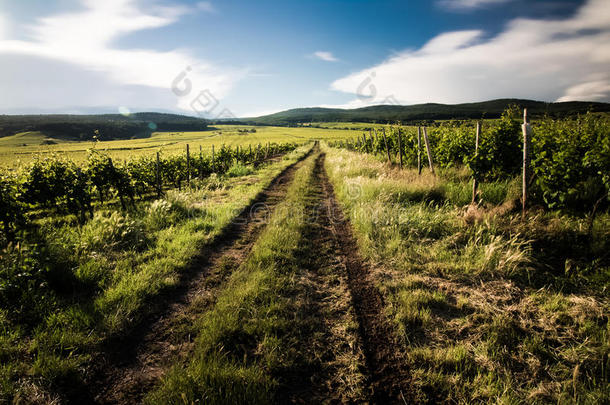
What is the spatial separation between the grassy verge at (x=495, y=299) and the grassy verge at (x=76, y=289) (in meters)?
3.80

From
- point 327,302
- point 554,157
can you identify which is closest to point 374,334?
point 327,302

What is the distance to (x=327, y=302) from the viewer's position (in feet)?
13.3

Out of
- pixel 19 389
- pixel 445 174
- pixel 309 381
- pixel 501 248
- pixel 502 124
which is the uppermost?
pixel 502 124

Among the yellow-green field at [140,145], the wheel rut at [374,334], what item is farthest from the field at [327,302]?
the yellow-green field at [140,145]

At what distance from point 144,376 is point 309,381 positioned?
1.81 meters

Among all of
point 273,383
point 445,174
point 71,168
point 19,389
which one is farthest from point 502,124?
point 71,168

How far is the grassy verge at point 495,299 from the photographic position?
2.66m

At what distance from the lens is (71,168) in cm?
1048

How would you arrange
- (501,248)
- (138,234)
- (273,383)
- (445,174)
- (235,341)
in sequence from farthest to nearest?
(445,174) → (138,234) → (501,248) → (235,341) → (273,383)

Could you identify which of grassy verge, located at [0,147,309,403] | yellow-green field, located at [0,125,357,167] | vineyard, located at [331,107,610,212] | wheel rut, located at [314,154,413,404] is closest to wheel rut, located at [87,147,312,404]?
grassy verge, located at [0,147,309,403]

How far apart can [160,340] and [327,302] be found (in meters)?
2.37

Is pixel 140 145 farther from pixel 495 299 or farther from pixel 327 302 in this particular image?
pixel 495 299

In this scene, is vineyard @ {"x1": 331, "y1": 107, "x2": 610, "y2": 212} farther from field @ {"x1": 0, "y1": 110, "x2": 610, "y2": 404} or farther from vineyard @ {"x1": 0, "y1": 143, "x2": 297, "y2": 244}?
vineyard @ {"x1": 0, "y1": 143, "x2": 297, "y2": 244}

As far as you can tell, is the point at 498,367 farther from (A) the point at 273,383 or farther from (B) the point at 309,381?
(A) the point at 273,383
